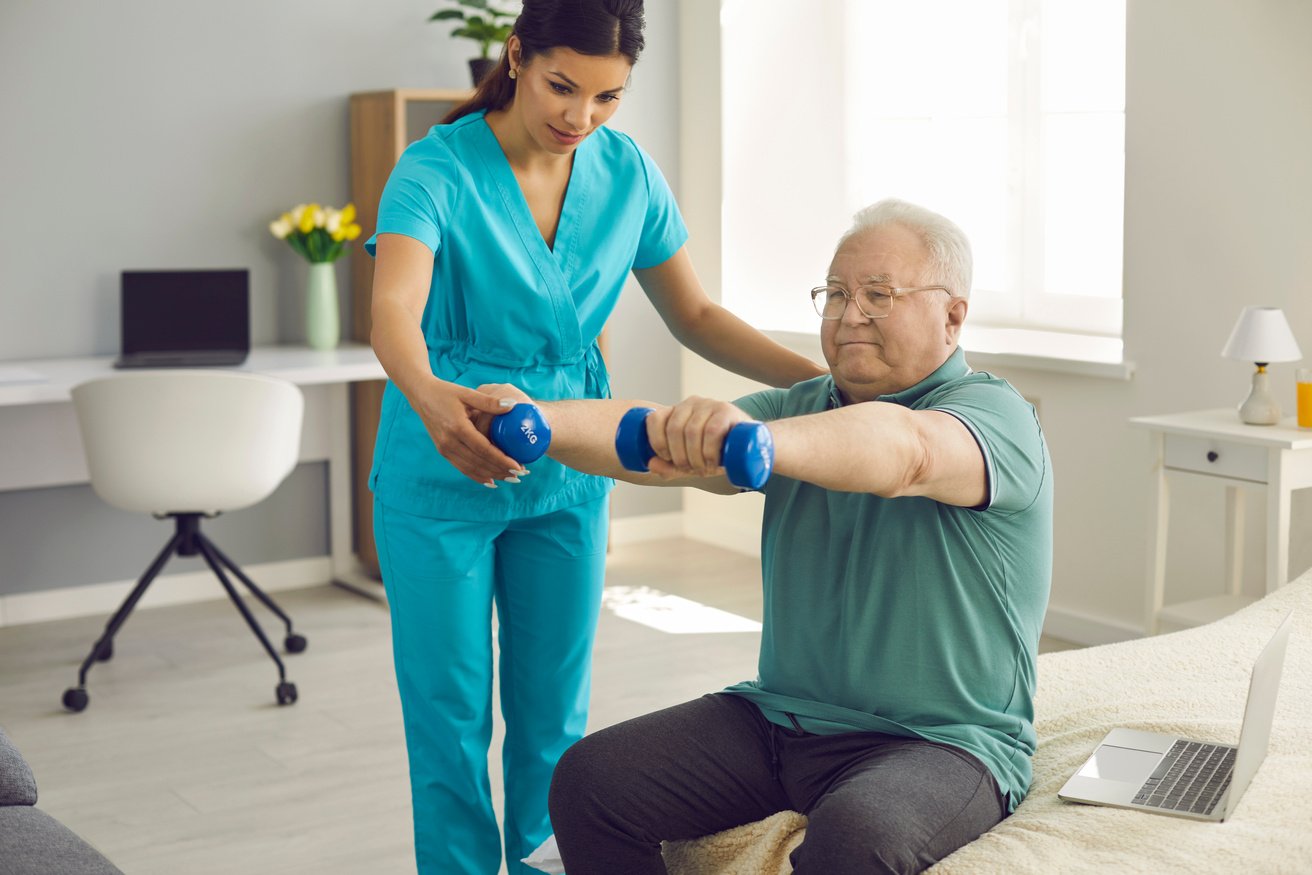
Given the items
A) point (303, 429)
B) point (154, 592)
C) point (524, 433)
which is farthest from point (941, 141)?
point (524, 433)

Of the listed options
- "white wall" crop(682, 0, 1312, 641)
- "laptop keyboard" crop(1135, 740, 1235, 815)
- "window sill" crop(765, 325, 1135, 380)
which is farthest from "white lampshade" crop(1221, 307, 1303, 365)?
"laptop keyboard" crop(1135, 740, 1235, 815)

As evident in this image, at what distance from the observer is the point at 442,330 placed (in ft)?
6.26

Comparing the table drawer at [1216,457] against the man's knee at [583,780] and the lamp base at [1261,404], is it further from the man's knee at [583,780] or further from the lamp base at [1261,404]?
the man's knee at [583,780]

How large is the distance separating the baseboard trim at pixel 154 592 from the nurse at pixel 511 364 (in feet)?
8.59

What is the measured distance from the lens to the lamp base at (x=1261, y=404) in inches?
121

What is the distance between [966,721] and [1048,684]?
425 millimetres

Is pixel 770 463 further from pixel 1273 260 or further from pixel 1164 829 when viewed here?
pixel 1273 260

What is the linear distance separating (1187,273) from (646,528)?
7.63ft

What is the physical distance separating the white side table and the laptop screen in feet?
8.19

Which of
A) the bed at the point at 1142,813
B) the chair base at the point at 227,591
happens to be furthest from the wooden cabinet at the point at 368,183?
the bed at the point at 1142,813

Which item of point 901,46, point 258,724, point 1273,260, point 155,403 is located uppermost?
point 901,46

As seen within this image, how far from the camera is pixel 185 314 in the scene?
4195mm

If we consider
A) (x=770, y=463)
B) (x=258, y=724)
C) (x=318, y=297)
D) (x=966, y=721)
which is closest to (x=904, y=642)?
(x=966, y=721)

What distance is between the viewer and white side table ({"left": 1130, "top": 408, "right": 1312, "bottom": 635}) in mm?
2953
